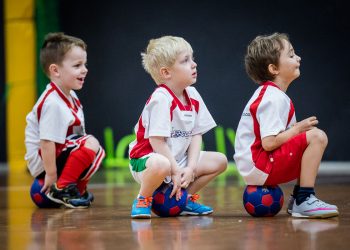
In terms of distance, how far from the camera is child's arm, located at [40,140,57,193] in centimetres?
421

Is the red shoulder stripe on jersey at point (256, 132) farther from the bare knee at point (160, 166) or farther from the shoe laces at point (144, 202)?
the shoe laces at point (144, 202)

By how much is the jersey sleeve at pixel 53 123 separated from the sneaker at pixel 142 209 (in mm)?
925

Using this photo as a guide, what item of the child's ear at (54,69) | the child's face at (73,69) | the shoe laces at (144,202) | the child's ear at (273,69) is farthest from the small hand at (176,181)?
the child's ear at (54,69)

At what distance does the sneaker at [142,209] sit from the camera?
3443mm

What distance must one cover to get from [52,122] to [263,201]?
1387mm

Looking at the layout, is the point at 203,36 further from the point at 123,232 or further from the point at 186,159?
the point at 123,232

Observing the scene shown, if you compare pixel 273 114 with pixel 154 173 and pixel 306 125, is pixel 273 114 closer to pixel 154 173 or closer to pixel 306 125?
pixel 306 125

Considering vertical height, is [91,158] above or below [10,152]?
above

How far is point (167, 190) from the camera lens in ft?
11.5

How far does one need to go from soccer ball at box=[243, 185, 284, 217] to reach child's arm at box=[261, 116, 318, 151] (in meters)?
0.22

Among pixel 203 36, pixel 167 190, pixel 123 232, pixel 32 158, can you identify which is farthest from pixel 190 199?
pixel 203 36

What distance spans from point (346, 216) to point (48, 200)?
5.65 feet

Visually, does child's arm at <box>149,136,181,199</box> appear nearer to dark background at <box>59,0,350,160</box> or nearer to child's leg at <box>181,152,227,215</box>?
child's leg at <box>181,152,227,215</box>

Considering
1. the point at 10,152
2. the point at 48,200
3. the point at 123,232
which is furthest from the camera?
the point at 10,152
